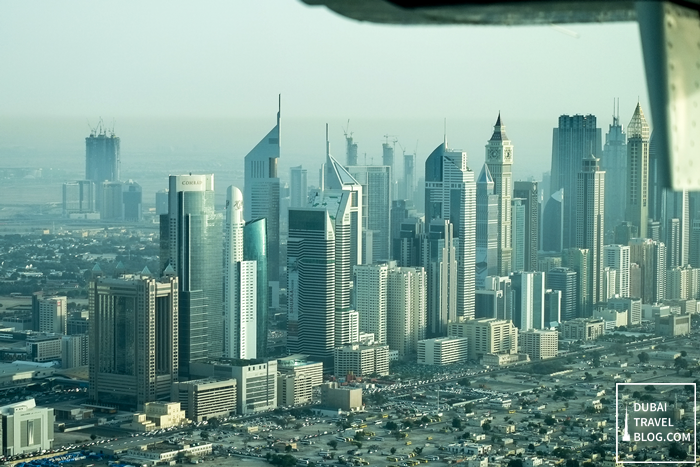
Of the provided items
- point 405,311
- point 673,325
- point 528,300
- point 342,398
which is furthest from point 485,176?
point 342,398

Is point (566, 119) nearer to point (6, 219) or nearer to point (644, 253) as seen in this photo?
point (644, 253)

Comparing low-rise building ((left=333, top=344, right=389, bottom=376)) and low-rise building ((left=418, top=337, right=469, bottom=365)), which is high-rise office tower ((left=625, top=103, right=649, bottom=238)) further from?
low-rise building ((left=333, top=344, right=389, bottom=376))

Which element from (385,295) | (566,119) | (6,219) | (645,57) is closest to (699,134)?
(645,57)

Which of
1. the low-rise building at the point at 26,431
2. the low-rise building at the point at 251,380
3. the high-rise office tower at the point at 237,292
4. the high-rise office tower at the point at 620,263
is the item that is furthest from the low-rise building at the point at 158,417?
the high-rise office tower at the point at 620,263

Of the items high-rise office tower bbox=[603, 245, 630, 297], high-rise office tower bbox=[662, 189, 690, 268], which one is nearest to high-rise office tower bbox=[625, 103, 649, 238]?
high-rise office tower bbox=[662, 189, 690, 268]

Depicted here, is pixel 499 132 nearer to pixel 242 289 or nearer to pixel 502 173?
pixel 502 173

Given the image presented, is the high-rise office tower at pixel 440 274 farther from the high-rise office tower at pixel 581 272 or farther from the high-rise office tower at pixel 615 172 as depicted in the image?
the high-rise office tower at pixel 615 172
